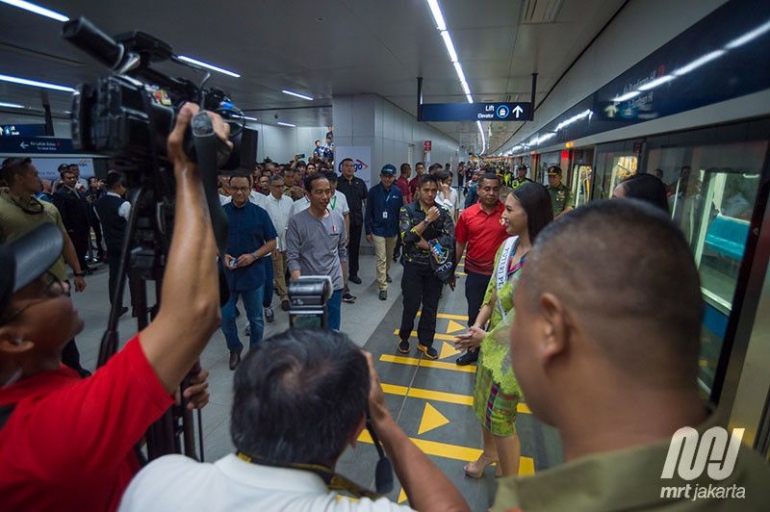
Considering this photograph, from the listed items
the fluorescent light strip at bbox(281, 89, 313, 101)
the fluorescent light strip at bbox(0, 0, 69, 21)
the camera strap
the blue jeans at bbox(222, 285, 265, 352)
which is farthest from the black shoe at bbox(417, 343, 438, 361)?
the fluorescent light strip at bbox(281, 89, 313, 101)

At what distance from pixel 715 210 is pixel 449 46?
4215 millimetres

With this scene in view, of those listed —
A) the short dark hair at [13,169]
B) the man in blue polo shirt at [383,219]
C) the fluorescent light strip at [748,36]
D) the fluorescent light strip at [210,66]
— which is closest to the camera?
the fluorescent light strip at [748,36]

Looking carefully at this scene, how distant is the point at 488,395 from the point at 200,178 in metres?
1.75

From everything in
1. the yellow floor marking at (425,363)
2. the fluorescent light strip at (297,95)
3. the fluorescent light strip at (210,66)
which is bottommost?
the yellow floor marking at (425,363)

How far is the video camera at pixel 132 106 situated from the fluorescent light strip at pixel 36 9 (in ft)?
14.8

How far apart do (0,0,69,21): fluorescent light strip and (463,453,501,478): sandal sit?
5740mm

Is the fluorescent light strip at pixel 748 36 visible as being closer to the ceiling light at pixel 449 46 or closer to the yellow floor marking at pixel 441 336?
the yellow floor marking at pixel 441 336

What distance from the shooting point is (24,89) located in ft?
28.7

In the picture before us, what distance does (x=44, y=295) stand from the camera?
103cm

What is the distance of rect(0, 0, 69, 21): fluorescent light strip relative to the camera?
3.86 meters

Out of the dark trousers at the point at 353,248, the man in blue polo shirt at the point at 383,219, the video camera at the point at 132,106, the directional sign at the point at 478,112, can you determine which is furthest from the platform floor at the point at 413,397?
the directional sign at the point at 478,112

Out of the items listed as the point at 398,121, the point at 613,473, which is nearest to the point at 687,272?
the point at 613,473

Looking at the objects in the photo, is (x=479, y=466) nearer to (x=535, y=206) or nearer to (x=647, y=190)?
(x=535, y=206)

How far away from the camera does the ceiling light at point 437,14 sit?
13.3ft
